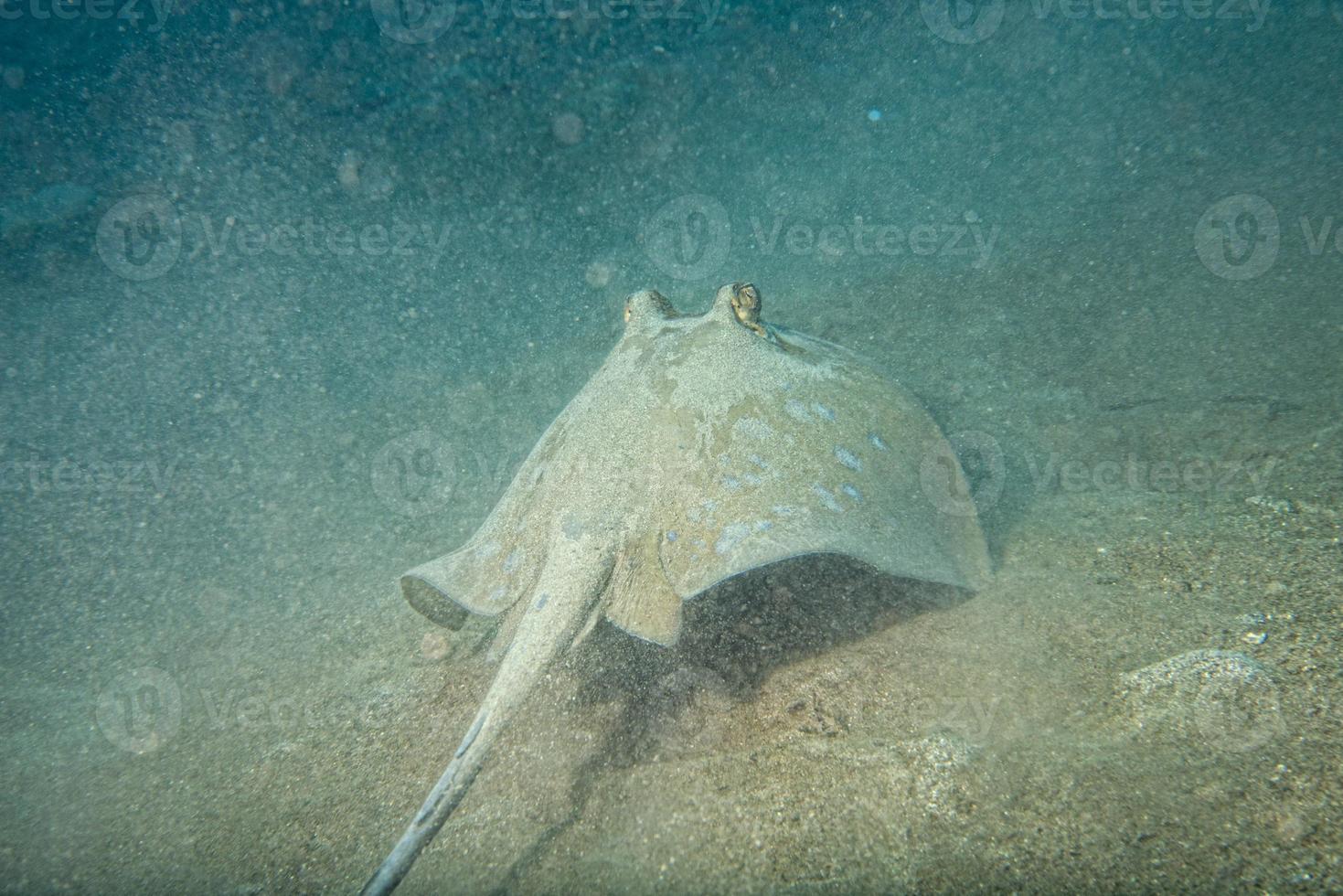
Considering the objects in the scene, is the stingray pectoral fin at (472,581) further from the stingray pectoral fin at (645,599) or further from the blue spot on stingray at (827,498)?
the blue spot on stingray at (827,498)

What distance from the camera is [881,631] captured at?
3.02m

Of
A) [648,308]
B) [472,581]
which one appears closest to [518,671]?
[472,581]

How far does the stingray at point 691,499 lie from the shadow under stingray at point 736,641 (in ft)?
1.54

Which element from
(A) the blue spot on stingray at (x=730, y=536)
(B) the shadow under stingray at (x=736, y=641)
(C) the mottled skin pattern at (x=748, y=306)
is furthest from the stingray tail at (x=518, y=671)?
(C) the mottled skin pattern at (x=748, y=306)

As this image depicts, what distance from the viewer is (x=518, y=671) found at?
7.25 ft

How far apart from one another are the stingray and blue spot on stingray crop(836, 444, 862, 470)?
1cm

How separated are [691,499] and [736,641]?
1089 mm

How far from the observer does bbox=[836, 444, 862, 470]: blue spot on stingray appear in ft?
8.97

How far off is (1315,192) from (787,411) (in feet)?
30.2

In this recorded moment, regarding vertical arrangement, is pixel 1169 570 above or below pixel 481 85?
below

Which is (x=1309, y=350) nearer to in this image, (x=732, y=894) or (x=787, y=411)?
(x=787, y=411)

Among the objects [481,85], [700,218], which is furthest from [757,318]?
[481,85]

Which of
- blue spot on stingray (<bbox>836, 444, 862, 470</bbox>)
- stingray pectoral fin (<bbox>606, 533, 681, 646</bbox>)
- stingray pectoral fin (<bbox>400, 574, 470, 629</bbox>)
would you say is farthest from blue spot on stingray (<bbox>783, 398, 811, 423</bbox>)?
stingray pectoral fin (<bbox>400, 574, 470, 629</bbox>)

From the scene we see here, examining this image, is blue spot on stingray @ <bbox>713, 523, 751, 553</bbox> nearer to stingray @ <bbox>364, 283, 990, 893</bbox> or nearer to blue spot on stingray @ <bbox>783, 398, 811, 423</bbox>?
stingray @ <bbox>364, 283, 990, 893</bbox>
